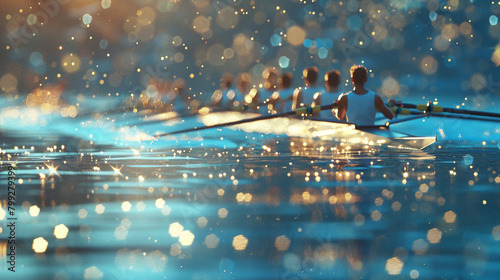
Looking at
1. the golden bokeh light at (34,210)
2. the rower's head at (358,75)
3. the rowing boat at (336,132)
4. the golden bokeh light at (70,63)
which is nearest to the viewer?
the golden bokeh light at (34,210)

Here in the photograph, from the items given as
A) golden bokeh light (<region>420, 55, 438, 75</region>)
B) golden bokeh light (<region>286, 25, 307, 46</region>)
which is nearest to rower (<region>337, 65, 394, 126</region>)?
golden bokeh light (<region>420, 55, 438, 75</region>)

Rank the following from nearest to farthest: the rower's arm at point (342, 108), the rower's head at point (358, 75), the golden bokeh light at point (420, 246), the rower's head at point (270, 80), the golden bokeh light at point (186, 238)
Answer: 1. the golden bokeh light at point (420, 246)
2. the golden bokeh light at point (186, 238)
3. the rower's head at point (358, 75)
4. the rower's arm at point (342, 108)
5. the rower's head at point (270, 80)

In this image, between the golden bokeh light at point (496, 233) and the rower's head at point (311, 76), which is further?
the rower's head at point (311, 76)

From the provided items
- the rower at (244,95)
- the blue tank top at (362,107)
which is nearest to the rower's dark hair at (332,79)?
the blue tank top at (362,107)

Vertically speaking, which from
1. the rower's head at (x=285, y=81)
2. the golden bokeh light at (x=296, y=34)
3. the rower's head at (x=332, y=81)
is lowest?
the rower's head at (x=332, y=81)

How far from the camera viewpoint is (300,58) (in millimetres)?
70375

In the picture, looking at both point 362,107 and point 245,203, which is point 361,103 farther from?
point 245,203

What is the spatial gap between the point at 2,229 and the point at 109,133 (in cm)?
1264

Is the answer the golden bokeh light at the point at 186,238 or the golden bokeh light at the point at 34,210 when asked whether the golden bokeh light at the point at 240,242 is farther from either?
the golden bokeh light at the point at 34,210

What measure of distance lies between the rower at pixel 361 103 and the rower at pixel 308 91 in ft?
9.08

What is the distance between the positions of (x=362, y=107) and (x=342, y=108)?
1.55ft

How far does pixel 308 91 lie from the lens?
15.8 m

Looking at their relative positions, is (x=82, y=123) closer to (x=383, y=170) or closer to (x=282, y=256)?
(x=383, y=170)

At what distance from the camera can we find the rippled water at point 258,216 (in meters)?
4.46
